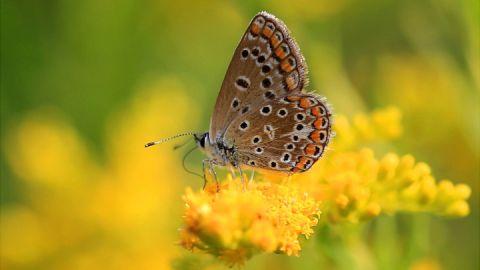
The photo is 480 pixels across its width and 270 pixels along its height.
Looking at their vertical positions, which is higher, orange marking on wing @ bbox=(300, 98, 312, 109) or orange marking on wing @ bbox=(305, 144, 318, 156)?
orange marking on wing @ bbox=(300, 98, 312, 109)

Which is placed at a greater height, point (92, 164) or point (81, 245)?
point (92, 164)

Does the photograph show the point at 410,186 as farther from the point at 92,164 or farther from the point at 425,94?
the point at 92,164

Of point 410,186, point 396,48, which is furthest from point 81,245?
point 396,48

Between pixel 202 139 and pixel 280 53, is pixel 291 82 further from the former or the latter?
pixel 202 139

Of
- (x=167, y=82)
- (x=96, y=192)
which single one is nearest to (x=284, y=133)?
(x=96, y=192)

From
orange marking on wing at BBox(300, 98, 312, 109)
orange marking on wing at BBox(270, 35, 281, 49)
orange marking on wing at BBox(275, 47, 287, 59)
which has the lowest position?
orange marking on wing at BBox(300, 98, 312, 109)

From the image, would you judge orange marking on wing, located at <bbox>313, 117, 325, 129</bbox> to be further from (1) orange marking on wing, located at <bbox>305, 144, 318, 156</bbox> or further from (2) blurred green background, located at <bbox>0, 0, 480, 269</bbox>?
(2) blurred green background, located at <bbox>0, 0, 480, 269</bbox>

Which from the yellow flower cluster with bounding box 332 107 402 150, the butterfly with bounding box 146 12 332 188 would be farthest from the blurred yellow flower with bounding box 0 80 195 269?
the yellow flower cluster with bounding box 332 107 402 150

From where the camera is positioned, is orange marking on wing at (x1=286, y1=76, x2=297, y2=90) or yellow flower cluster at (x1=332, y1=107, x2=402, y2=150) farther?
yellow flower cluster at (x1=332, y1=107, x2=402, y2=150)
